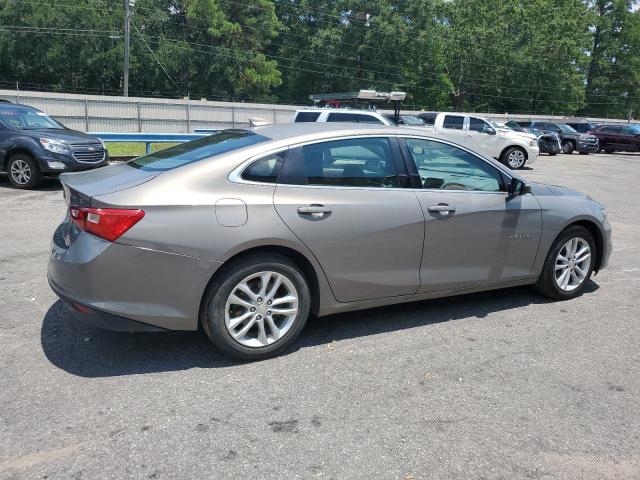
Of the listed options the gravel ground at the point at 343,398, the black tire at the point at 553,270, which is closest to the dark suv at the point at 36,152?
the gravel ground at the point at 343,398

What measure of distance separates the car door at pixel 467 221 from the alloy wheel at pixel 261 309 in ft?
3.77

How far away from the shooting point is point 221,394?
339 cm

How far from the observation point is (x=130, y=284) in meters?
3.45

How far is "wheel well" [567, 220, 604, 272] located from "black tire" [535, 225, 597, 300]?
0.06 meters

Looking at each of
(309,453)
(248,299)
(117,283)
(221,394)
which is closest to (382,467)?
(309,453)

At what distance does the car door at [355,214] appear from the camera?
3879 mm

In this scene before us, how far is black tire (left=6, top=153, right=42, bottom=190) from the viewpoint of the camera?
33.6 ft

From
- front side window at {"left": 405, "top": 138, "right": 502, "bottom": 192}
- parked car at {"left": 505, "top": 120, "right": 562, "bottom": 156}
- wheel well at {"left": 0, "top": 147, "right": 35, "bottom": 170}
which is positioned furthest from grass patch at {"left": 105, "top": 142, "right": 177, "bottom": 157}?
parked car at {"left": 505, "top": 120, "right": 562, "bottom": 156}

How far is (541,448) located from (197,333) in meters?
2.51

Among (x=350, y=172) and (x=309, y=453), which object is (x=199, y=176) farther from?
(x=309, y=453)

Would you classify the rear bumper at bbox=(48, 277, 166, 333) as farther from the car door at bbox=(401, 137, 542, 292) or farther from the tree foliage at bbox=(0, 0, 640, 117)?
→ the tree foliage at bbox=(0, 0, 640, 117)

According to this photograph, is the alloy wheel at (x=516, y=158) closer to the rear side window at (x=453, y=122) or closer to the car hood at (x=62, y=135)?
the rear side window at (x=453, y=122)

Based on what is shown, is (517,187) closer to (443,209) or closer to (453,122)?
(443,209)

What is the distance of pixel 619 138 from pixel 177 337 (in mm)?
32944
